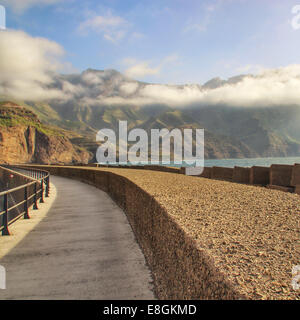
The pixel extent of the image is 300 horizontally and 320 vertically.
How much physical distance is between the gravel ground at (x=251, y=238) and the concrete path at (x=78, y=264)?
5.47 feet

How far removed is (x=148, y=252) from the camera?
242 inches

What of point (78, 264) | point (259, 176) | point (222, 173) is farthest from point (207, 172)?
point (78, 264)

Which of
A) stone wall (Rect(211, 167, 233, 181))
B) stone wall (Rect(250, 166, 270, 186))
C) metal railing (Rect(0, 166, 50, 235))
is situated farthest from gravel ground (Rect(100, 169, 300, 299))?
stone wall (Rect(211, 167, 233, 181))

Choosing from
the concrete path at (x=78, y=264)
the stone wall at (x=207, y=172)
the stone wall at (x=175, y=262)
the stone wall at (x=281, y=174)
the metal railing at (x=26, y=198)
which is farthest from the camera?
the stone wall at (x=207, y=172)

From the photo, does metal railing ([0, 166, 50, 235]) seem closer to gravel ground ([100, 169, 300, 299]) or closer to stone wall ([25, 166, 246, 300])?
stone wall ([25, 166, 246, 300])

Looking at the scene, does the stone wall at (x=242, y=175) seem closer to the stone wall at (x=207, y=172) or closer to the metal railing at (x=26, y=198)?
the stone wall at (x=207, y=172)

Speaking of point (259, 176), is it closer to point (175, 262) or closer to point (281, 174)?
point (281, 174)

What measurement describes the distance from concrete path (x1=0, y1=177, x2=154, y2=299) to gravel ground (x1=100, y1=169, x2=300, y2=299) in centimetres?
167

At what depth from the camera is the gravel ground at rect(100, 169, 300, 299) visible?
222 cm

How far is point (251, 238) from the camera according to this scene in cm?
338

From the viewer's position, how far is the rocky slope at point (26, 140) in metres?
146

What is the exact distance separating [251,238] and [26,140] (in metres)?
177

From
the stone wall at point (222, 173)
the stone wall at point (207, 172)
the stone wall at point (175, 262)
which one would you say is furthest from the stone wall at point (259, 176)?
the stone wall at point (175, 262)
